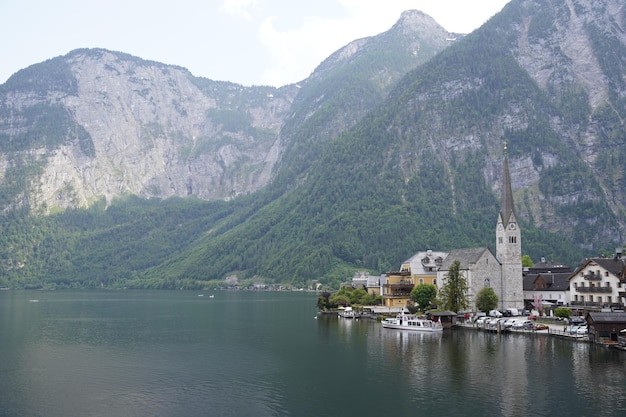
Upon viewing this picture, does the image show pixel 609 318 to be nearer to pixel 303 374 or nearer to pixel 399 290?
pixel 303 374

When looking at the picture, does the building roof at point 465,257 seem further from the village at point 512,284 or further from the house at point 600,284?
the house at point 600,284

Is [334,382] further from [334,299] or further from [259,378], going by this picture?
[334,299]

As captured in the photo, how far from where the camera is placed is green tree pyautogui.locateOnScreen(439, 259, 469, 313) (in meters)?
113

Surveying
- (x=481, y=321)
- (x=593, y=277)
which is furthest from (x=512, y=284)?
(x=481, y=321)

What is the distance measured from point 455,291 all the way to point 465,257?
10657 mm

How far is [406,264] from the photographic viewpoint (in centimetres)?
14412

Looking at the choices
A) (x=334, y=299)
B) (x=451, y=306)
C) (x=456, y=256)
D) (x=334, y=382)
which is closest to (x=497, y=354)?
(x=334, y=382)

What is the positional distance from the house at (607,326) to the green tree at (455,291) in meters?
31.0

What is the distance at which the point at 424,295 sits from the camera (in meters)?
123

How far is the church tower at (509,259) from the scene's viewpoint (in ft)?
395

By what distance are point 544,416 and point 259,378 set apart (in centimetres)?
2863

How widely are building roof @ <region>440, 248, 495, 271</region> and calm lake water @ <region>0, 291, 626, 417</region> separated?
22419 mm

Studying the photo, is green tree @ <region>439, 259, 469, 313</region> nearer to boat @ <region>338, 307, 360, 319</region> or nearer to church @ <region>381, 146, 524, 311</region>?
church @ <region>381, 146, 524, 311</region>

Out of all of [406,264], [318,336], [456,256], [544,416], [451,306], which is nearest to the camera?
[544,416]
